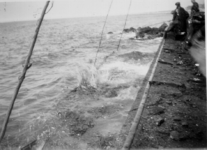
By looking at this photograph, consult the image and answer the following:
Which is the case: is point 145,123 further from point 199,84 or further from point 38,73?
point 38,73

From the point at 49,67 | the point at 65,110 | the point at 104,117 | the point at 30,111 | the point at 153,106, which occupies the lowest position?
the point at 49,67

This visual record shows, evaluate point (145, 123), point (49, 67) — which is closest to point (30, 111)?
point (145, 123)

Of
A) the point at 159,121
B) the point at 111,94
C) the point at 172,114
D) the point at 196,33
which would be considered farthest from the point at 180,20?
the point at 159,121

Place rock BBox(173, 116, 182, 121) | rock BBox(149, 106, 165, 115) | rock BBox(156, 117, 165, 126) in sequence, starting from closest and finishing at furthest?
rock BBox(156, 117, 165, 126) → rock BBox(173, 116, 182, 121) → rock BBox(149, 106, 165, 115)

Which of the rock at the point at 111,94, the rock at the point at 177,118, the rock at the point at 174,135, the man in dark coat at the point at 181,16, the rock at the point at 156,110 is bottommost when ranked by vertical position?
the rock at the point at 111,94

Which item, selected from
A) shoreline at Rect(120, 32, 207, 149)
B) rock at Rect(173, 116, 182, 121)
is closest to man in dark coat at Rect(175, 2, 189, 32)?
shoreline at Rect(120, 32, 207, 149)

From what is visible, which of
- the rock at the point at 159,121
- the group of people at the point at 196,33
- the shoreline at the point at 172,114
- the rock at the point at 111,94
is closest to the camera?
the shoreline at the point at 172,114

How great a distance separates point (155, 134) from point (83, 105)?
2653mm

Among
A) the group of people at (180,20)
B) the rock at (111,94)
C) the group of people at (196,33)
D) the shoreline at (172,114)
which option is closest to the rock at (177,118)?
the shoreline at (172,114)

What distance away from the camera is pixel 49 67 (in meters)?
11.4

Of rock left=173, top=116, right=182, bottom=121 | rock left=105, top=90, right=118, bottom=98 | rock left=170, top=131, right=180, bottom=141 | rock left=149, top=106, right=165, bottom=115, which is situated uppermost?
rock left=170, top=131, right=180, bottom=141

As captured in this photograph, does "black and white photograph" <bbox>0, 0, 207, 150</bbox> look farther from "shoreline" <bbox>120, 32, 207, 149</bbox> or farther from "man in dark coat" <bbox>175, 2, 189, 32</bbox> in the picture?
"man in dark coat" <bbox>175, 2, 189, 32</bbox>

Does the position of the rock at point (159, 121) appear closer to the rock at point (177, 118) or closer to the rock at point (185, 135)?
the rock at point (177, 118)

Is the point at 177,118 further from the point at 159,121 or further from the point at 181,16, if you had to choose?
the point at 181,16
